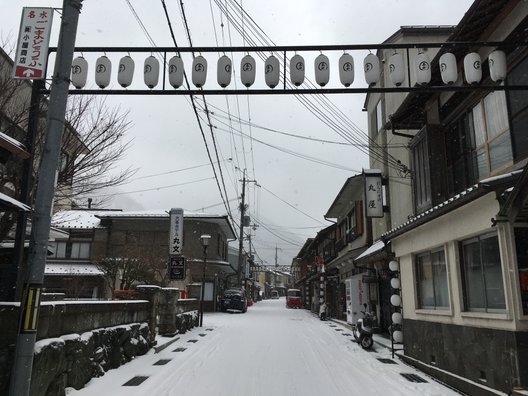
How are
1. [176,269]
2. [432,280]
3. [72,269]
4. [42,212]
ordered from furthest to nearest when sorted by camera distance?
[72,269] < [176,269] < [432,280] < [42,212]

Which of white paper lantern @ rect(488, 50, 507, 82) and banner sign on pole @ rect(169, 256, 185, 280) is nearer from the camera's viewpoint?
white paper lantern @ rect(488, 50, 507, 82)

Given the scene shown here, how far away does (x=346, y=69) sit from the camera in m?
8.37

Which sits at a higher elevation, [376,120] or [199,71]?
[376,120]

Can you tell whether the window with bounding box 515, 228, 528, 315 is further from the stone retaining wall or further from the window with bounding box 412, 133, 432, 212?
the stone retaining wall

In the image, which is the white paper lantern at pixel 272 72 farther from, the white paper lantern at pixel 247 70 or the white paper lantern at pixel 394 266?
the white paper lantern at pixel 394 266

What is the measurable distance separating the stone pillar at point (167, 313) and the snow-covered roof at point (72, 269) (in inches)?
686

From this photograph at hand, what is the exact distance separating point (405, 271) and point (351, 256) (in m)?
12.1

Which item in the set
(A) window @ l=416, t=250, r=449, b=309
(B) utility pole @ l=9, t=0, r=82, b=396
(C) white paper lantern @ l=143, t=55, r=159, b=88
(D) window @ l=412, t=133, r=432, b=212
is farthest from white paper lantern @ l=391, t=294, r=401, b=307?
(B) utility pole @ l=9, t=0, r=82, b=396

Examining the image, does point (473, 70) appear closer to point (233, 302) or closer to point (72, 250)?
point (233, 302)

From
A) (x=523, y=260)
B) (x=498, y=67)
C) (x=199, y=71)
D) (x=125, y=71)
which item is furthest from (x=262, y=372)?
(x=498, y=67)

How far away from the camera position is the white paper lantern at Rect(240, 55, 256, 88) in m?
8.39

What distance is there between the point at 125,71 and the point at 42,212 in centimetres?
444

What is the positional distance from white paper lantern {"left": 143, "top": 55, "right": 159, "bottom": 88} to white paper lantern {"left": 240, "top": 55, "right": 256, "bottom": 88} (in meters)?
1.77

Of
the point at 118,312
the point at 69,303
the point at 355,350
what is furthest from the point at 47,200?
the point at 355,350
